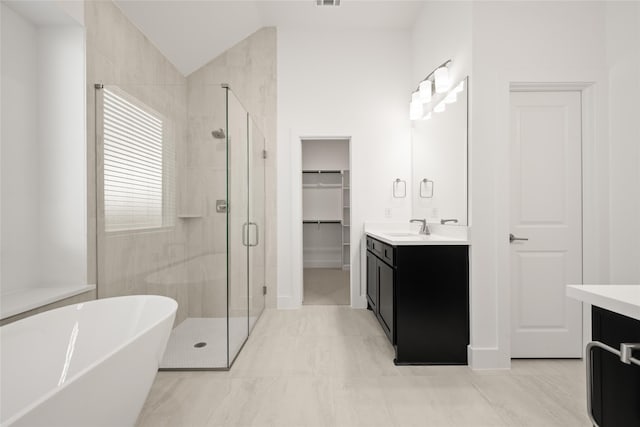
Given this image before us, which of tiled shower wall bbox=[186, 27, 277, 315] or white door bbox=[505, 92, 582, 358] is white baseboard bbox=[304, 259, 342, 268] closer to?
tiled shower wall bbox=[186, 27, 277, 315]

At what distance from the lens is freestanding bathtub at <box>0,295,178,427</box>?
0.95 meters

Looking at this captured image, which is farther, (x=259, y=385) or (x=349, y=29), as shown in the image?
(x=349, y=29)

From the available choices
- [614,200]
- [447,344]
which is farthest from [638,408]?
[614,200]

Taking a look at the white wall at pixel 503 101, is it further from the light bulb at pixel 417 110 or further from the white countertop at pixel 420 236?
the light bulb at pixel 417 110

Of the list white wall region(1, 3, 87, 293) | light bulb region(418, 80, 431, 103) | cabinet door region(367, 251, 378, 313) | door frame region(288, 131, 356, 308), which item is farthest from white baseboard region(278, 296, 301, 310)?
light bulb region(418, 80, 431, 103)

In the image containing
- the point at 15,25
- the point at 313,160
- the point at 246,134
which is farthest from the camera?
the point at 313,160

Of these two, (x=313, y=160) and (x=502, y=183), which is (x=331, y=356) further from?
(x=313, y=160)

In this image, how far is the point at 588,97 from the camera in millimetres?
2250

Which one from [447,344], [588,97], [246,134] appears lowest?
[447,344]

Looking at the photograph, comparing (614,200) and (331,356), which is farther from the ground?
(614,200)

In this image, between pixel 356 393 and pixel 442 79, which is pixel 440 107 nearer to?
pixel 442 79

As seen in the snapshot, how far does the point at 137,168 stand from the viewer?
7.16ft

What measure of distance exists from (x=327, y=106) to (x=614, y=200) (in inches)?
106

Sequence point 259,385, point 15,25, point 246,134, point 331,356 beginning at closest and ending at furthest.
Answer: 1. point 15,25
2. point 259,385
3. point 331,356
4. point 246,134
